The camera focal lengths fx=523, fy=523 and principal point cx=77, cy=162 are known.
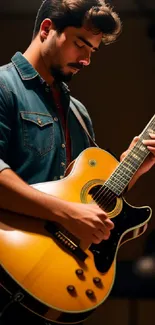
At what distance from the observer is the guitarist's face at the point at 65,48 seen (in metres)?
1.44

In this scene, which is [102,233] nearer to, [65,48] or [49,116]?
[49,116]

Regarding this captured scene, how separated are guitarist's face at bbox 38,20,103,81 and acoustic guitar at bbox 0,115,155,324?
0.25m

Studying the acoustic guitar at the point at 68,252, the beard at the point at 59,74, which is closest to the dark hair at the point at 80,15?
the beard at the point at 59,74

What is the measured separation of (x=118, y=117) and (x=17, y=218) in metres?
0.92

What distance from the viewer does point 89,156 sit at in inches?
55.6

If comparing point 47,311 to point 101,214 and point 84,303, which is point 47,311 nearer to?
point 84,303

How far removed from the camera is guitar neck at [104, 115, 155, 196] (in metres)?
1.38

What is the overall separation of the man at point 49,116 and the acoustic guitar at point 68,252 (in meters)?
0.04

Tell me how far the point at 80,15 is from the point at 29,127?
35cm

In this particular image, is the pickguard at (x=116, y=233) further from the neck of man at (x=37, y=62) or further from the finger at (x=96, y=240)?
the neck of man at (x=37, y=62)

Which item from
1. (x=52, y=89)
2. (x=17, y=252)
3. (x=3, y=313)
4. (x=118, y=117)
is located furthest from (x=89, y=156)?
(x=118, y=117)

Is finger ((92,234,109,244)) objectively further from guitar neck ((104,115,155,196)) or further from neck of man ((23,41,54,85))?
neck of man ((23,41,54,85))

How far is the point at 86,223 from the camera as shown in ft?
4.08

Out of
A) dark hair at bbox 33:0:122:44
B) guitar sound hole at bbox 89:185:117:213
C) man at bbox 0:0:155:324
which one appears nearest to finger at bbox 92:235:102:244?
man at bbox 0:0:155:324
